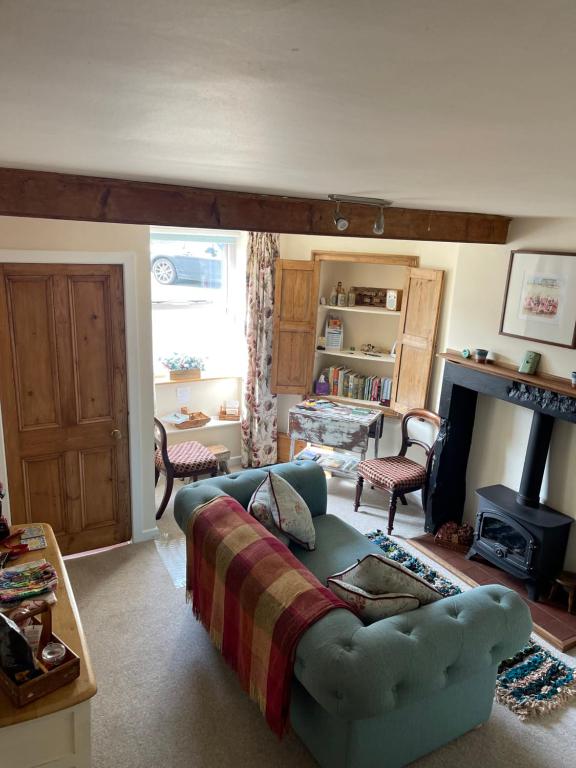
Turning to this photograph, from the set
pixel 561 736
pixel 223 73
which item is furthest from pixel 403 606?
pixel 223 73

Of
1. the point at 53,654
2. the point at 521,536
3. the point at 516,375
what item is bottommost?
the point at 521,536

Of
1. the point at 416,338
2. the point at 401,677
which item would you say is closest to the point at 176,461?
the point at 416,338

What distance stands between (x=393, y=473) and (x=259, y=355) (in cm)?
170

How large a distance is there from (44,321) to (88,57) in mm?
3181

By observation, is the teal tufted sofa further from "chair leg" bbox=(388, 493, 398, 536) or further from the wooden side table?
"chair leg" bbox=(388, 493, 398, 536)

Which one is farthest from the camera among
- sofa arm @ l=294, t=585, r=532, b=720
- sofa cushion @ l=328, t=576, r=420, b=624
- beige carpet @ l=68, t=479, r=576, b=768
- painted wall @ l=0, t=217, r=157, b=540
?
painted wall @ l=0, t=217, r=157, b=540

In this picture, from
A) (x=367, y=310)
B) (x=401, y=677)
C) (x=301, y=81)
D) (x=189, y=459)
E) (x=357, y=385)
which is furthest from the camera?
(x=357, y=385)

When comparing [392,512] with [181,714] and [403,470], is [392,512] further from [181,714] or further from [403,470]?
[181,714]

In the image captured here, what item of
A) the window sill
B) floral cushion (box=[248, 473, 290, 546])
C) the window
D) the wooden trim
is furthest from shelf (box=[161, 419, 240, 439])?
floral cushion (box=[248, 473, 290, 546])

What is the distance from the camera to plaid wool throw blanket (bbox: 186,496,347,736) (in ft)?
7.75

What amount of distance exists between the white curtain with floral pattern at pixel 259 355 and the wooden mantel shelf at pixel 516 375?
178 centimetres

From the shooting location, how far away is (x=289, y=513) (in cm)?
323

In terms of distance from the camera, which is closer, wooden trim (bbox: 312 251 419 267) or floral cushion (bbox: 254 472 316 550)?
floral cushion (bbox: 254 472 316 550)

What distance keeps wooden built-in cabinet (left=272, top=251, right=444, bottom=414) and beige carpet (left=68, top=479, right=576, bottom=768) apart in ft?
8.11
